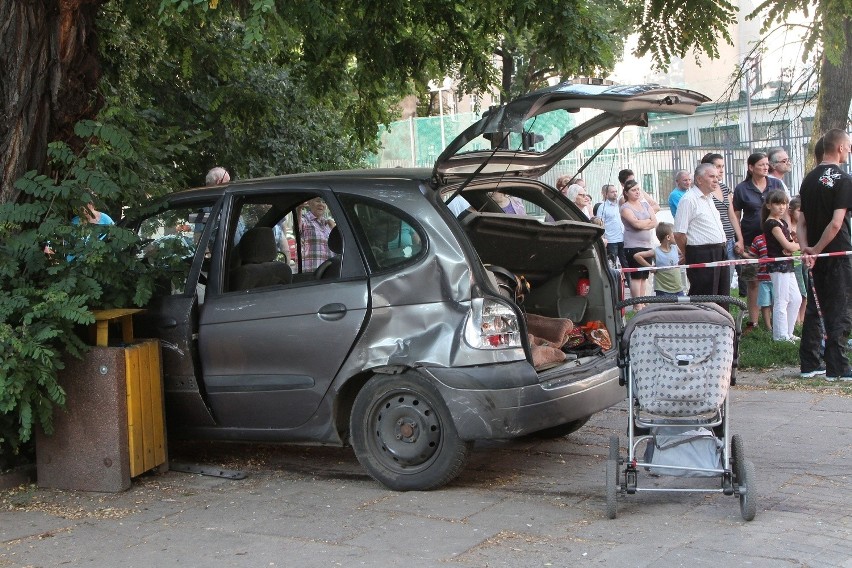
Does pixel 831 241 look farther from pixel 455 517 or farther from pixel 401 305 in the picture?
pixel 455 517

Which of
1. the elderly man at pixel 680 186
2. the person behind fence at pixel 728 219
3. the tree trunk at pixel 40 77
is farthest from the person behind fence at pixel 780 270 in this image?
the tree trunk at pixel 40 77

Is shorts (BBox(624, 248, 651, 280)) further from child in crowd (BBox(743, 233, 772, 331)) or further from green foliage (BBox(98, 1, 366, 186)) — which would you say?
green foliage (BBox(98, 1, 366, 186))

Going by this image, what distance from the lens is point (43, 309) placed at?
6371mm

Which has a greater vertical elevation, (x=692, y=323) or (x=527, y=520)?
(x=692, y=323)

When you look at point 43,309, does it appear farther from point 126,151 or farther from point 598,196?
point 598,196

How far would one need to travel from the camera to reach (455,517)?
571cm

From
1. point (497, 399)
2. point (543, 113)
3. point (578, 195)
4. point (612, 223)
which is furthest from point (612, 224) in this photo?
point (497, 399)

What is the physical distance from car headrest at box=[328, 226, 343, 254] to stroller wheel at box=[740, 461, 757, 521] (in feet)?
8.45

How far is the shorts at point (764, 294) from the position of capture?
1194 centimetres

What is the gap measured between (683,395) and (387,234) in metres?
1.94

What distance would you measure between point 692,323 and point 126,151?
3.65 metres

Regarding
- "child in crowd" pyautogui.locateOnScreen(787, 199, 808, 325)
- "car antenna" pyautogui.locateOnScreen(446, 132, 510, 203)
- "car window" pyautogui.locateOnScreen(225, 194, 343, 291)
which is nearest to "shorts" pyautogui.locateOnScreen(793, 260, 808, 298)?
"child in crowd" pyautogui.locateOnScreen(787, 199, 808, 325)

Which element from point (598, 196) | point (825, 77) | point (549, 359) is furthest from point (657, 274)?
point (598, 196)

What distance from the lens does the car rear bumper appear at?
235 inches
